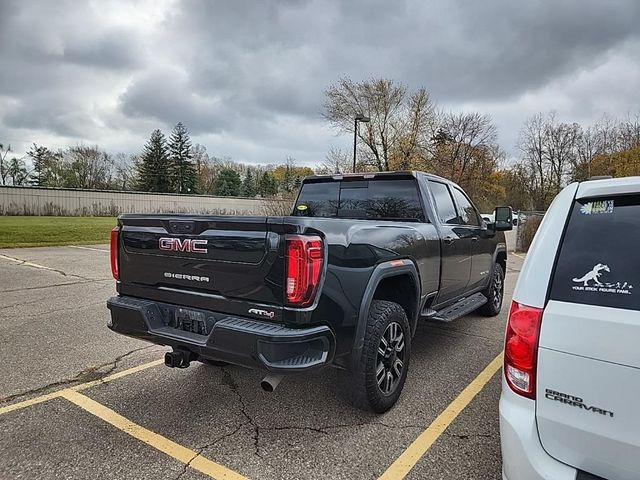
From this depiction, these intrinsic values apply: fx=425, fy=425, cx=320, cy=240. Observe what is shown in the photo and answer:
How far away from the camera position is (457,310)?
460 centimetres

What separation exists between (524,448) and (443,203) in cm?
335

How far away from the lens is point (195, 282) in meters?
2.97

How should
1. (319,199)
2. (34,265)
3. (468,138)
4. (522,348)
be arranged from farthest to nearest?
1. (468,138)
2. (34,265)
3. (319,199)
4. (522,348)

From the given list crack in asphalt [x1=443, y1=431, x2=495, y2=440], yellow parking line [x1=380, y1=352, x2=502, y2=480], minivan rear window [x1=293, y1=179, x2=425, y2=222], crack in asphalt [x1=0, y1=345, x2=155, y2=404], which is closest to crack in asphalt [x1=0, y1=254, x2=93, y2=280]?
crack in asphalt [x1=0, y1=345, x2=155, y2=404]

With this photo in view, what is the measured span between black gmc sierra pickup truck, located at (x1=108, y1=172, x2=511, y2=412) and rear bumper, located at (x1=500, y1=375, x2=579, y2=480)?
1.15m

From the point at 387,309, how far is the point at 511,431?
58.4 inches

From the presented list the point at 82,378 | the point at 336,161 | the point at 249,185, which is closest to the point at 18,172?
the point at 249,185

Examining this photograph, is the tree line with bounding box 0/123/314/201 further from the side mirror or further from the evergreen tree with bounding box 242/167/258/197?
the side mirror

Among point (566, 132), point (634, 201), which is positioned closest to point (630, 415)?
point (634, 201)

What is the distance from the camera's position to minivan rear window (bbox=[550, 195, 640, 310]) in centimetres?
162

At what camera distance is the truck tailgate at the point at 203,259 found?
2.65m

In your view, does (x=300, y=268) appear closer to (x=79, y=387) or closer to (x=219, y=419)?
(x=219, y=419)

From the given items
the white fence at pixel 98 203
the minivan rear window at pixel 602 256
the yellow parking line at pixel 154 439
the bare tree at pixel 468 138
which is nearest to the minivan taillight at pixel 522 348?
the minivan rear window at pixel 602 256

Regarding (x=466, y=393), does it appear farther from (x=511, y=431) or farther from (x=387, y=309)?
(x=511, y=431)
